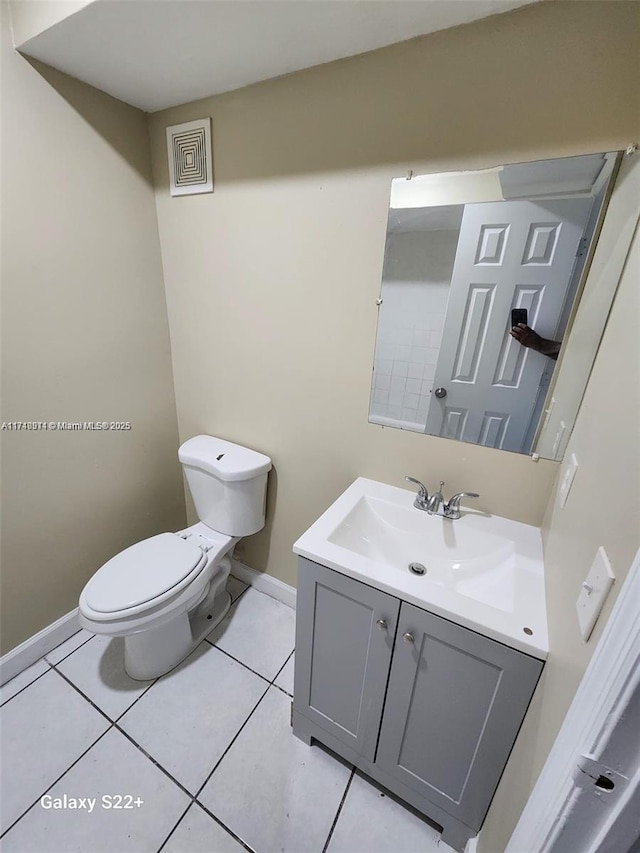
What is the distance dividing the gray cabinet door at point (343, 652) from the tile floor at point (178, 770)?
186 millimetres

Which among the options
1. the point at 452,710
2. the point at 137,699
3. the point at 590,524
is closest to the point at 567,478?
the point at 590,524

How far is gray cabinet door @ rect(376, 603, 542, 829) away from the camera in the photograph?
29.8 inches

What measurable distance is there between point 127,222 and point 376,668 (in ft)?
5.89

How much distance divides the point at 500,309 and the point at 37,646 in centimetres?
211

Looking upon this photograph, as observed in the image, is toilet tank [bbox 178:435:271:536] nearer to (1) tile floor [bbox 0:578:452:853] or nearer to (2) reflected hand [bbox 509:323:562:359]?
(1) tile floor [bbox 0:578:452:853]

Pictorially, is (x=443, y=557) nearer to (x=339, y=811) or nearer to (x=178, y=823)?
(x=339, y=811)

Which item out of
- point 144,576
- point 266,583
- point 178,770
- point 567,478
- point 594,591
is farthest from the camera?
point 266,583

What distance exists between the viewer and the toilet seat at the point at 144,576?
45.5 inches

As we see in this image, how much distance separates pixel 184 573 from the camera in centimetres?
129

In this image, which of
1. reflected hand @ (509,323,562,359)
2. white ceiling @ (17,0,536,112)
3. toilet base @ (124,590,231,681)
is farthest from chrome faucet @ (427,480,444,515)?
white ceiling @ (17,0,536,112)

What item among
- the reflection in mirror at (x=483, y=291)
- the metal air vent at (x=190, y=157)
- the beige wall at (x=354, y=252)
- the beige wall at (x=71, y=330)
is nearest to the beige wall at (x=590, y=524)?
the beige wall at (x=354, y=252)

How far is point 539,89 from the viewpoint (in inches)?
31.8

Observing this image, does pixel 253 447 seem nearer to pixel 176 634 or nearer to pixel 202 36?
pixel 176 634

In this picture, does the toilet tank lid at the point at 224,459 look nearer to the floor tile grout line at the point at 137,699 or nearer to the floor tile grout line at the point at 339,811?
the floor tile grout line at the point at 137,699
